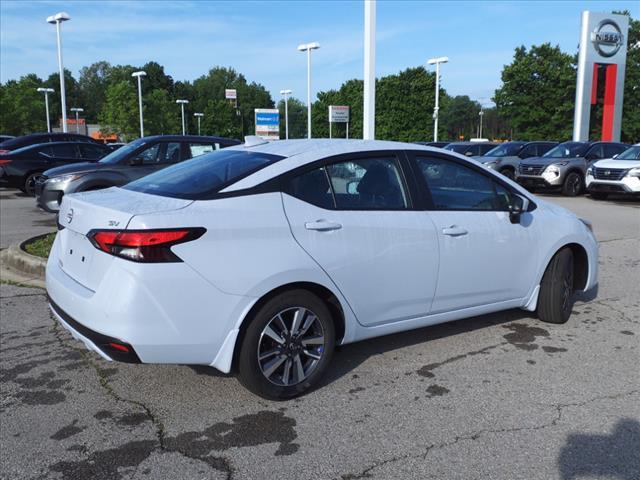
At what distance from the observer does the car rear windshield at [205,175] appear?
141 inches

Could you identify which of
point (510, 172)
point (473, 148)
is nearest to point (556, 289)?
point (510, 172)

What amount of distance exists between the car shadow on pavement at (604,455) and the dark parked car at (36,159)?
589 inches

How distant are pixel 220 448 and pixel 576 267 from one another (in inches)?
150

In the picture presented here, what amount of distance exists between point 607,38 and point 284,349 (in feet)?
106

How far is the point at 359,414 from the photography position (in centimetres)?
351

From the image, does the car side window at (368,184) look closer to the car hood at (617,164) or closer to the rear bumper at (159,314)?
the rear bumper at (159,314)

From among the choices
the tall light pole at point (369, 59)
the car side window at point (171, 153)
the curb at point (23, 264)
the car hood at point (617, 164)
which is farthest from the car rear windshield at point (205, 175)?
the car hood at point (617, 164)

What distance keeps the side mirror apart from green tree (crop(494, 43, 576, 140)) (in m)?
52.5

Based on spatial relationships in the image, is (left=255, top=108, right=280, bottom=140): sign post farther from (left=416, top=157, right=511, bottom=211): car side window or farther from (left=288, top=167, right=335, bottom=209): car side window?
(left=288, top=167, right=335, bottom=209): car side window

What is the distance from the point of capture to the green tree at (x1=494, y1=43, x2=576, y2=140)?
5278 centimetres

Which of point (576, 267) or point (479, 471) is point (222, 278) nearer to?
point (479, 471)

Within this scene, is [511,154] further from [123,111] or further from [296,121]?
[296,121]

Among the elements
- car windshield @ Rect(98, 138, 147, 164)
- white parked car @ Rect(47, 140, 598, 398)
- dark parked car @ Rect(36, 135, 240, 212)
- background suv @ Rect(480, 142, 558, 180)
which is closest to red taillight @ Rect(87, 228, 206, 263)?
white parked car @ Rect(47, 140, 598, 398)

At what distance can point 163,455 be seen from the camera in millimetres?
3053
